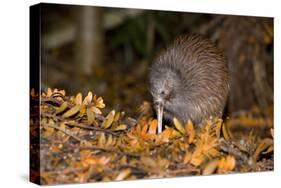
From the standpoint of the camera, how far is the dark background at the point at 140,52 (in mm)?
4520

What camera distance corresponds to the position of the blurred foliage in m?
3.97

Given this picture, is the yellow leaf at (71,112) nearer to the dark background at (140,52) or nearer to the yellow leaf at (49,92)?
the yellow leaf at (49,92)

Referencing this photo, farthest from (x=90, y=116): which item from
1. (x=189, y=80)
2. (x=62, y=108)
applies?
(x=189, y=80)

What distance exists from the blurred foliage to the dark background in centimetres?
24

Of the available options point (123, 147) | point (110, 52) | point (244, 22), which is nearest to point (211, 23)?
point (244, 22)

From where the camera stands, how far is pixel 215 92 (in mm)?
4504

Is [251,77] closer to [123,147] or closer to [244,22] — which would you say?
[244,22]

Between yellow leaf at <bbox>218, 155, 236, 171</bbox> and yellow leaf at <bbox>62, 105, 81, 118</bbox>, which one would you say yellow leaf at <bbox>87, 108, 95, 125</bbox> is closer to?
yellow leaf at <bbox>62, 105, 81, 118</bbox>

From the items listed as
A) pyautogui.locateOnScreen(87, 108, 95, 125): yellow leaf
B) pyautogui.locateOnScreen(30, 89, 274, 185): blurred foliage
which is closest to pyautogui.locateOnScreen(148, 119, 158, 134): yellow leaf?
pyautogui.locateOnScreen(30, 89, 274, 185): blurred foliage

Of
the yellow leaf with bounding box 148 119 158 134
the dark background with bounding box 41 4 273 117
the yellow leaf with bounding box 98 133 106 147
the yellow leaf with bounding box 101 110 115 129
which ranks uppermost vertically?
the dark background with bounding box 41 4 273 117

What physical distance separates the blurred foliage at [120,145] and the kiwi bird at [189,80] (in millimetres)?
64

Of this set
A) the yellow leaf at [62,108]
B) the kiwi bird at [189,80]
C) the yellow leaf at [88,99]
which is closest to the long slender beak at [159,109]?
the kiwi bird at [189,80]

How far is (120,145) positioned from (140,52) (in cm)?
85

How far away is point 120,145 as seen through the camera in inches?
163
